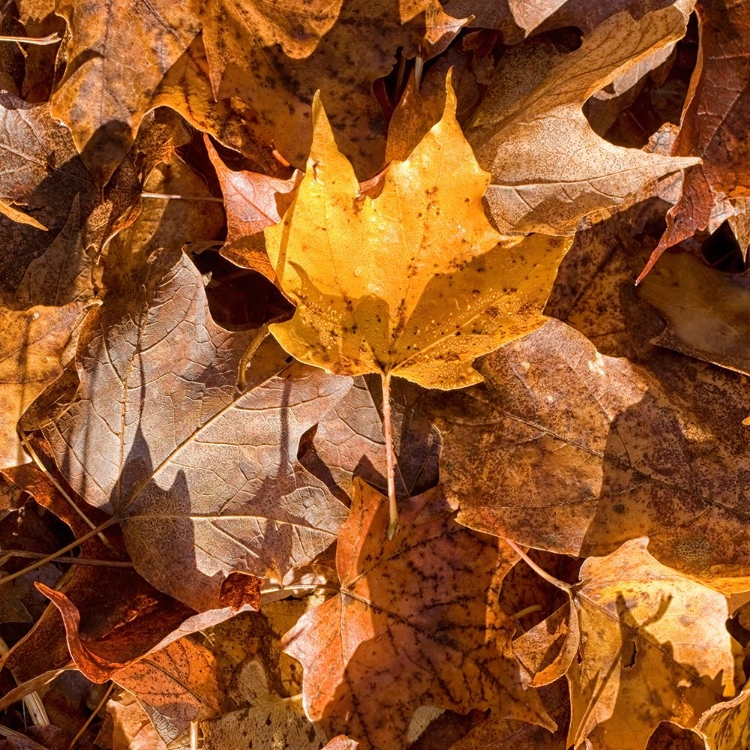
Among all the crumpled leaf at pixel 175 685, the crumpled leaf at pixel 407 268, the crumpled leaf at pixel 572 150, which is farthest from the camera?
the crumpled leaf at pixel 175 685

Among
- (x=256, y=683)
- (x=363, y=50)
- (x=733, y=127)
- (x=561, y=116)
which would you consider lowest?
(x=256, y=683)

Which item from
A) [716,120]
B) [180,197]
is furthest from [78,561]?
[716,120]

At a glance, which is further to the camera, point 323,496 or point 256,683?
point 256,683

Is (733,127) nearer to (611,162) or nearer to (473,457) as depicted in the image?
(611,162)

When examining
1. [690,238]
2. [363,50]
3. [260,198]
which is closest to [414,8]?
[363,50]

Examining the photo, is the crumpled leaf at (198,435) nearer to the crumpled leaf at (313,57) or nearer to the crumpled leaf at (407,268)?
the crumpled leaf at (407,268)

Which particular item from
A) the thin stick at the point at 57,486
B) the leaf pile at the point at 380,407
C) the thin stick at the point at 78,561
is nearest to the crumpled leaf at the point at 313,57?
the leaf pile at the point at 380,407
